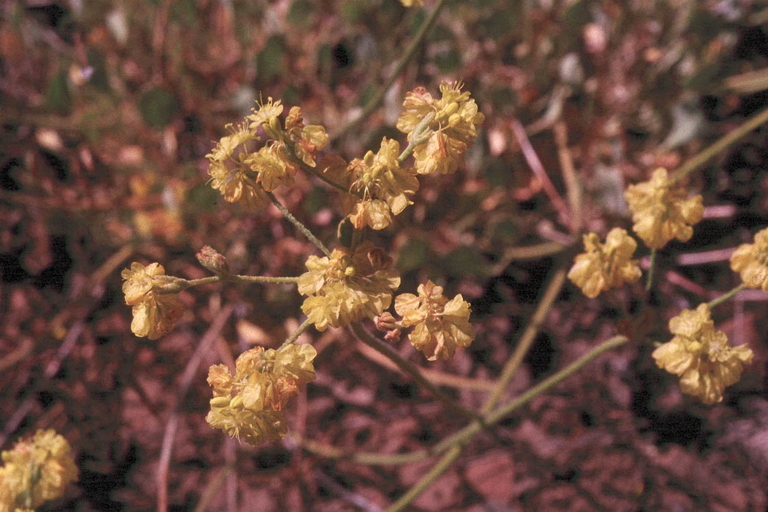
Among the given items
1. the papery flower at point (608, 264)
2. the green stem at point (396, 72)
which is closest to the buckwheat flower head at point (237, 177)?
the green stem at point (396, 72)

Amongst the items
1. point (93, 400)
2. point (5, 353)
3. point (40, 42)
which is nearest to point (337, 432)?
point (93, 400)

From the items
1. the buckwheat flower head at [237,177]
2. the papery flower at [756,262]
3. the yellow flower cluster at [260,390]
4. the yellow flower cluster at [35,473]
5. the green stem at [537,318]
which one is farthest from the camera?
the green stem at [537,318]

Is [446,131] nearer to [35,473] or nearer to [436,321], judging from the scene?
[436,321]

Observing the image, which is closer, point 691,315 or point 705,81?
point 691,315

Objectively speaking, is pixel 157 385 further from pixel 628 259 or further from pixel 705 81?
pixel 705 81

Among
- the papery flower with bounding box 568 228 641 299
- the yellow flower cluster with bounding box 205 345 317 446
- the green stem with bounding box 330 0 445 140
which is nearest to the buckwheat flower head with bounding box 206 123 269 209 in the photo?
the yellow flower cluster with bounding box 205 345 317 446

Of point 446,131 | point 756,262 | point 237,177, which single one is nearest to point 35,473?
point 237,177

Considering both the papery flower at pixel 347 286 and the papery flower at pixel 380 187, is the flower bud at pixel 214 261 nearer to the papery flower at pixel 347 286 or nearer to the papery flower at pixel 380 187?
the papery flower at pixel 347 286
